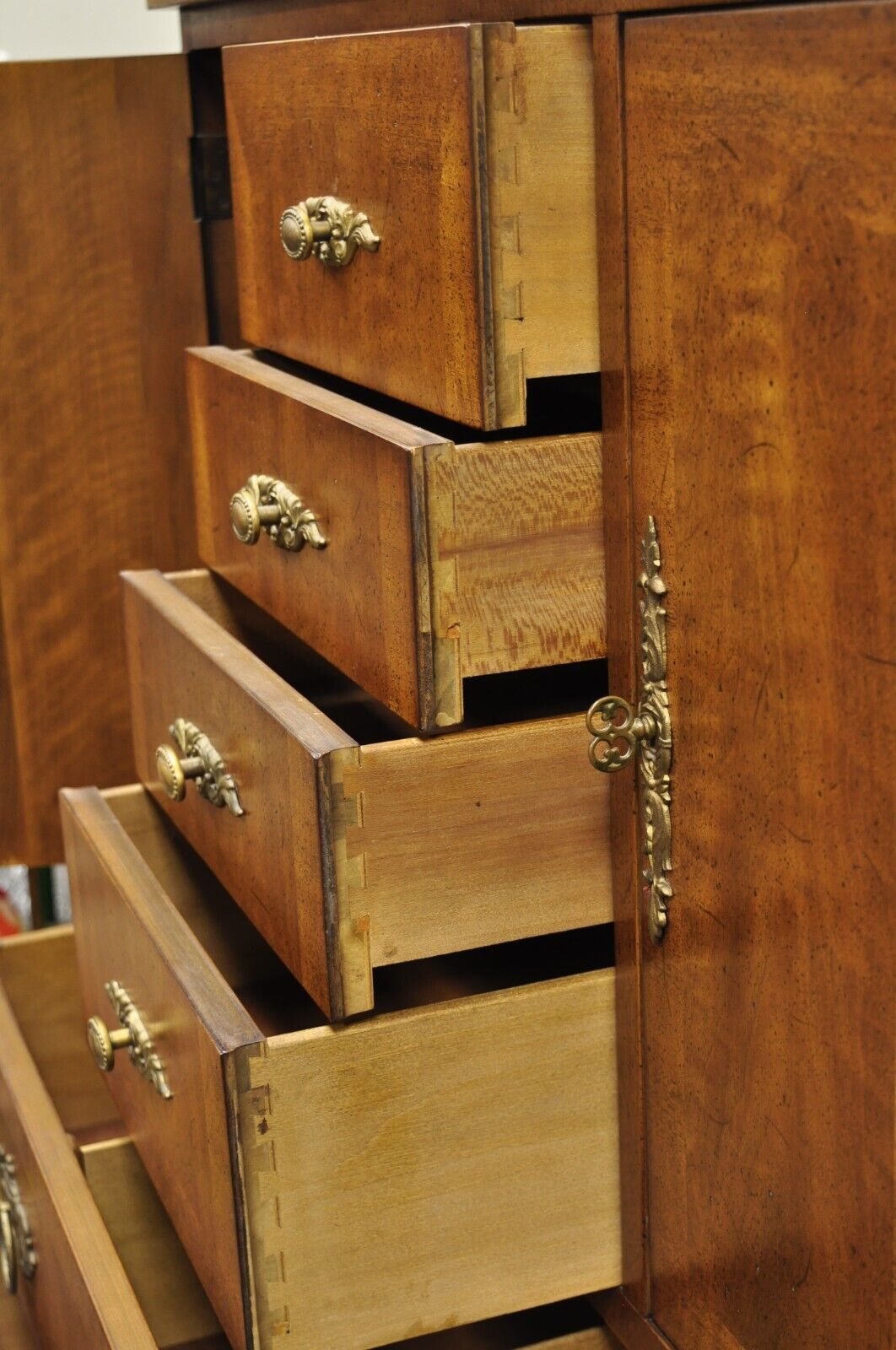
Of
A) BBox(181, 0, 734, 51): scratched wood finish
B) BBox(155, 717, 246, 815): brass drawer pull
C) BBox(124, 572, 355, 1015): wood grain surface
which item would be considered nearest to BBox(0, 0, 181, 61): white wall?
BBox(181, 0, 734, 51): scratched wood finish

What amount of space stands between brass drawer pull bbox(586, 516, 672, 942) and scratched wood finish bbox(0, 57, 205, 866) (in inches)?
21.1

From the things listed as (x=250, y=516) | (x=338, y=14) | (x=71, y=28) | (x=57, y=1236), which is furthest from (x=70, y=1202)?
(x=71, y=28)

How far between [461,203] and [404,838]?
24 centimetres

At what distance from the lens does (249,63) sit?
869 millimetres

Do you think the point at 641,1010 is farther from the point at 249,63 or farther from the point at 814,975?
the point at 249,63

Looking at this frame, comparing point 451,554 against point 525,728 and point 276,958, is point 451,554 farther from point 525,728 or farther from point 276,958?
point 276,958

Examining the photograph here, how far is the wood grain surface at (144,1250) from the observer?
3.16 ft

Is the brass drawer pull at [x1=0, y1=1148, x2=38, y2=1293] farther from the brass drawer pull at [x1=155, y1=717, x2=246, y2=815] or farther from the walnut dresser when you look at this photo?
the brass drawer pull at [x1=155, y1=717, x2=246, y2=815]

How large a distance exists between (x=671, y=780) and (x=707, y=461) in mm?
125

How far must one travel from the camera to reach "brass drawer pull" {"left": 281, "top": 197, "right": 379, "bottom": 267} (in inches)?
29.7

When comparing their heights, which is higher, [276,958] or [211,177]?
[211,177]

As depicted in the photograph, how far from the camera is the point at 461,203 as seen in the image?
2.11 feet

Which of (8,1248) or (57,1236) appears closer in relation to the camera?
(57,1236)

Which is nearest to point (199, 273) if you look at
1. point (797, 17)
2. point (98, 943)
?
point (98, 943)
